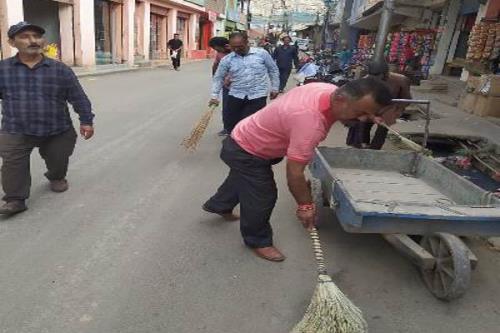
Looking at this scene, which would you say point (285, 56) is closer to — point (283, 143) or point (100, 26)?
point (100, 26)

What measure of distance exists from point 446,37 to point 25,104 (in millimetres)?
15186

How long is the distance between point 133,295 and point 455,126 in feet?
24.4

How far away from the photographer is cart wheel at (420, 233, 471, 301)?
2.92m

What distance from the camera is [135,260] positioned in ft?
11.1

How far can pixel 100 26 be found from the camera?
67.1 feet

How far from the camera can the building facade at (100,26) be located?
679 inches

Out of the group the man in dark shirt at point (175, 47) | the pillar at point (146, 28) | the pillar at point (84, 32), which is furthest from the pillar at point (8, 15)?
the pillar at point (146, 28)

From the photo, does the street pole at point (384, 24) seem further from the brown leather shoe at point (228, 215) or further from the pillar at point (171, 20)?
the pillar at point (171, 20)

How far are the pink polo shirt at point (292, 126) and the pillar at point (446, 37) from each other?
14.6 m

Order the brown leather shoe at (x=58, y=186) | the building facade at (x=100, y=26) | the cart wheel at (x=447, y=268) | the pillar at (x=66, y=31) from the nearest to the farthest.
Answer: the cart wheel at (x=447, y=268), the brown leather shoe at (x=58, y=186), the building facade at (x=100, y=26), the pillar at (x=66, y=31)

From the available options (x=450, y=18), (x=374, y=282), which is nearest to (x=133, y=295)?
(x=374, y=282)

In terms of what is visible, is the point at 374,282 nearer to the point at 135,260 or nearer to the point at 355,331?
the point at 355,331

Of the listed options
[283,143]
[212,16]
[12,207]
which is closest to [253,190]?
[283,143]

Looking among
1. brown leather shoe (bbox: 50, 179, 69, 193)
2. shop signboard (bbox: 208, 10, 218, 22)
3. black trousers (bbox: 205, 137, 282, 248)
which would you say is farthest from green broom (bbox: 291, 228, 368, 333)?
shop signboard (bbox: 208, 10, 218, 22)
